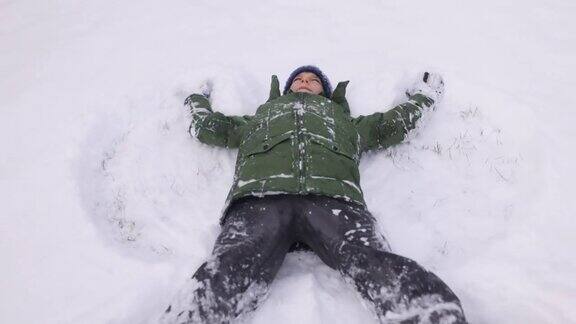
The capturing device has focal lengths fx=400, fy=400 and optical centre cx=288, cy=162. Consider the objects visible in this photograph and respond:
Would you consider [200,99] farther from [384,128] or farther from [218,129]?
[384,128]

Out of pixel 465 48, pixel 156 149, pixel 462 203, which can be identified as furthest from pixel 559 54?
pixel 156 149

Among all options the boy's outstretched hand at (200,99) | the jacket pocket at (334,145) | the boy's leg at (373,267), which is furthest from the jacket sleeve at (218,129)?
the boy's leg at (373,267)

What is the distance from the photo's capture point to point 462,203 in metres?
4.36

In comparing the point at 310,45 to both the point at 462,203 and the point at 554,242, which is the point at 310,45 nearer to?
the point at 462,203

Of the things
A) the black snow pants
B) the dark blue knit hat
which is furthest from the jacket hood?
the black snow pants

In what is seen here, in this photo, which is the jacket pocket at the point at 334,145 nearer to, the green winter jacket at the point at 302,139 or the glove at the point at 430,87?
the green winter jacket at the point at 302,139

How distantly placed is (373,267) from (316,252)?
2.15 ft

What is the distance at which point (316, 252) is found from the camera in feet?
11.9

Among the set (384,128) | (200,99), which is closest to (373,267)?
(384,128)

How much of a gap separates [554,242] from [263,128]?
10.0 feet

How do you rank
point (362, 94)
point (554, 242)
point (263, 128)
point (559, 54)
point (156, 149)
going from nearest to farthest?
1. point (554, 242)
2. point (263, 128)
3. point (156, 149)
4. point (362, 94)
5. point (559, 54)

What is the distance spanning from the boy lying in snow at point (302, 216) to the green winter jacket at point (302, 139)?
12mm

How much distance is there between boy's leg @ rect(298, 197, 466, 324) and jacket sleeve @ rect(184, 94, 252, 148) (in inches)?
59.7

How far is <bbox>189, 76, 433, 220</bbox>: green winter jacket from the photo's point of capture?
3.70 metres
